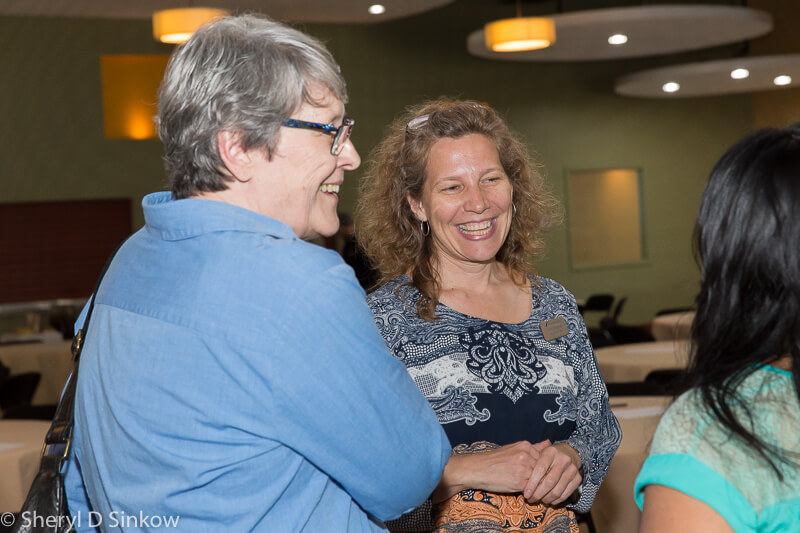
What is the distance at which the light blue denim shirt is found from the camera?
3.99 feet

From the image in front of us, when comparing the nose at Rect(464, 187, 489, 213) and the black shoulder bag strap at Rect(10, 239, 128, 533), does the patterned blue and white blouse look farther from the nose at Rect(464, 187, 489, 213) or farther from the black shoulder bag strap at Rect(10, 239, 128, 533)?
the black shoulder bag strap at Rect(10, 239, 128, 533)

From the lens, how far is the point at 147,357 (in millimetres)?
1281

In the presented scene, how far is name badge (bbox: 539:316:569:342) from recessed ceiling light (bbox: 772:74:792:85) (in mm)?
10011

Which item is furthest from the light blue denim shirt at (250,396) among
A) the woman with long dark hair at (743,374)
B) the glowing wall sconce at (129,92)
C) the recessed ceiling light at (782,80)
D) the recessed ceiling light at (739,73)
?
the glowing wall sconce at (129,92)

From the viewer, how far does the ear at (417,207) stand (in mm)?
2424

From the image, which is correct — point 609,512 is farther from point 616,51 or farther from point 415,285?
point 616,51

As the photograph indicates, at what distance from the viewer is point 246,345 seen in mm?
1210

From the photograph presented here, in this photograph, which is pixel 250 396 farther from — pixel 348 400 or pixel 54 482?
pixel 54 482

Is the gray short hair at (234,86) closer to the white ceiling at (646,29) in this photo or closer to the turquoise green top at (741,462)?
the turquoise green top at (741,462)

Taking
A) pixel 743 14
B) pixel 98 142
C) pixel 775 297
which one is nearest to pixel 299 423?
pixel 775 297

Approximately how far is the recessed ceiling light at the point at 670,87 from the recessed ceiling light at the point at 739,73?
0.75 meters

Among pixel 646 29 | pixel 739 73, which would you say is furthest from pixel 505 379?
pixel 739 73

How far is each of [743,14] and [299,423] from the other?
9421 millimetres

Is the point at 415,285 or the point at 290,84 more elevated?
the point at 290,84
